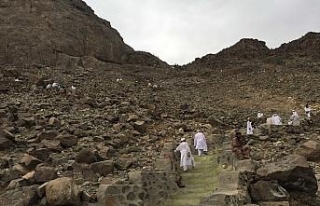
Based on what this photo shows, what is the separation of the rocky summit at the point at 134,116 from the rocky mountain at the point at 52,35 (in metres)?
0.10

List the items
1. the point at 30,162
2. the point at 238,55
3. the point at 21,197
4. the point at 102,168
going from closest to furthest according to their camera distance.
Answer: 1. the point at 21,197
2. the point at 102,168
3. the point at 30,162
4. the point at 238,55

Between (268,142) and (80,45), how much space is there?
22972 mm

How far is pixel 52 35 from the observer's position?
33.7 m

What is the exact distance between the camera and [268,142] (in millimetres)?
13742

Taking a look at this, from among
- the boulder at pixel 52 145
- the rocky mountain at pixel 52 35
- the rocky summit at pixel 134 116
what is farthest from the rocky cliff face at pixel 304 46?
the boulder at pixel 52 145

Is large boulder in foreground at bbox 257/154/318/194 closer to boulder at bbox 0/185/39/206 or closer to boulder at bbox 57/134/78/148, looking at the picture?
boulder at bbox 0/185/39/206

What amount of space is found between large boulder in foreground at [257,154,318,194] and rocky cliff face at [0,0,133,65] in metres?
23.3

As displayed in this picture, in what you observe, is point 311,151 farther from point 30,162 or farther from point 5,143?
point 5,143

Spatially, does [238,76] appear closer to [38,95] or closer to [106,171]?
[38,95]

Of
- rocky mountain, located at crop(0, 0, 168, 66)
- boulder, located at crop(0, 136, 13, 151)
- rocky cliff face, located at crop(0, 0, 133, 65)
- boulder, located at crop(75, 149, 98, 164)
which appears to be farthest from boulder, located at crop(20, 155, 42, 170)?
rocky cliff face, located at crop(0, 0, 133, 65)

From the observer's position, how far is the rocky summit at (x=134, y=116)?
896 centimetres

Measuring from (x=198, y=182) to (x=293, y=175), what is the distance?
8.59ft

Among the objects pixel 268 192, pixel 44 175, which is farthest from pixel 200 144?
pixel 44 175

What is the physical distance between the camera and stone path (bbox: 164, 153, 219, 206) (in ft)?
31.6
